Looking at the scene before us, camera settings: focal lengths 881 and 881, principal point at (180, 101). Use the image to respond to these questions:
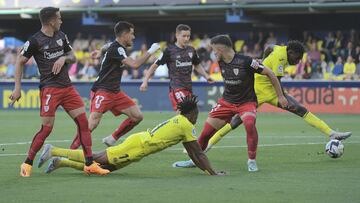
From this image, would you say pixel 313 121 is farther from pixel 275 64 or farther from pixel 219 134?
pixel 219 134

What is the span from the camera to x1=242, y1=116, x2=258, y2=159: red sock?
11.9m

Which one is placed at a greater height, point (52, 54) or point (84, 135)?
point (52, 54)

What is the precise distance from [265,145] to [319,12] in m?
17.9

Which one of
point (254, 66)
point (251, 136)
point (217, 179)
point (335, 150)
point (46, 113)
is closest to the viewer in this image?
point (217, 179)

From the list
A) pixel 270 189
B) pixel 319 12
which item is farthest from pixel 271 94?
pixel 319 12

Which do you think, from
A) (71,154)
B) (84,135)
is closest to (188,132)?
(84,135)

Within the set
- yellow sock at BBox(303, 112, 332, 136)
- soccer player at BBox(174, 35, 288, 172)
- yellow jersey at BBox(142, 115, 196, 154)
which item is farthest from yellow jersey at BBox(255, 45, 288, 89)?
yellow jersey at BBox(142, 115, 196, 154)

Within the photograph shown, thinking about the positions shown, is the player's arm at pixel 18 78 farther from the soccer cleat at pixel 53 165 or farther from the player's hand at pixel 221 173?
the player's hand at pixel 221 173

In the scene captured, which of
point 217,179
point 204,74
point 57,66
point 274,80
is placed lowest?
point 217,179

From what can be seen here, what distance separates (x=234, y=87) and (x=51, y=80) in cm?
268

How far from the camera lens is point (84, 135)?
37.9 feet

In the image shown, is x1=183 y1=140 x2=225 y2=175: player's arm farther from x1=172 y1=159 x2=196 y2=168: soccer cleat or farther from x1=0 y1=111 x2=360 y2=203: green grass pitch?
x1=172 y1=159 x2=196 y2=168: soccer cleat

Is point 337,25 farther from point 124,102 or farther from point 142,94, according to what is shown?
point 124,102

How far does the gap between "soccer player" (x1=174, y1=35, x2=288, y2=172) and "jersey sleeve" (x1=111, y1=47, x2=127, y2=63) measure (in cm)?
126
